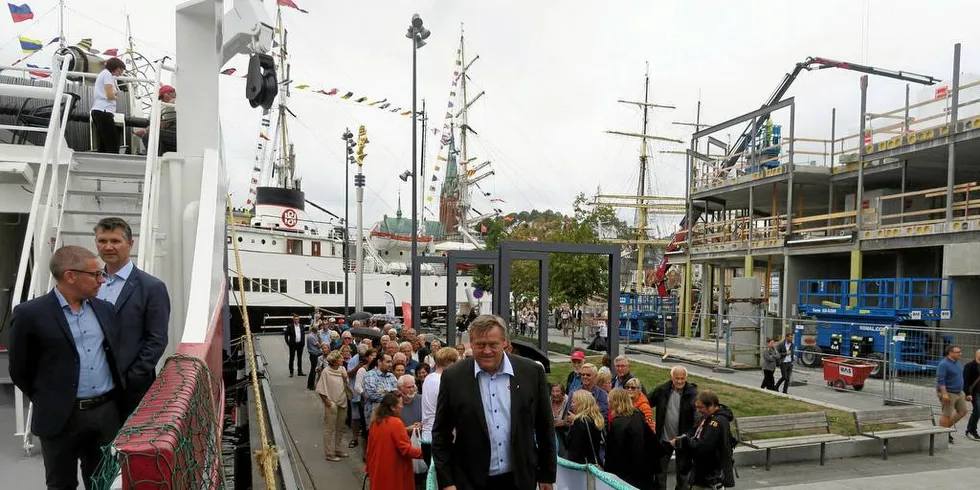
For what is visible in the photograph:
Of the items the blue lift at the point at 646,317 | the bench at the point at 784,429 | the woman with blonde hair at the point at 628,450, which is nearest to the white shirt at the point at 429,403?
the woman with blonde hair at the point at 628,450

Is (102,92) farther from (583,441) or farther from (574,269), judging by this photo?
(574,269)

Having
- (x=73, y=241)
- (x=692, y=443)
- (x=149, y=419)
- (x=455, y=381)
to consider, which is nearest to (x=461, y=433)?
(x=455, y=381)

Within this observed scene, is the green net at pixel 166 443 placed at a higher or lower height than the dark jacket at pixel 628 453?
higher

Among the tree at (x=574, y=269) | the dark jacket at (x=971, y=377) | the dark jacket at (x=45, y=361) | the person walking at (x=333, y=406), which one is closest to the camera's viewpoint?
the dark jacket at (x=45, y=361)

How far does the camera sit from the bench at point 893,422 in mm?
8828

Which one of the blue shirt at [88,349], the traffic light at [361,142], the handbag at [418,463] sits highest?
the traffic light at [361,142]

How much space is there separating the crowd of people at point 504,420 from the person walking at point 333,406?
18 millimetres

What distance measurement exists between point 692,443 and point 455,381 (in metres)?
3.56

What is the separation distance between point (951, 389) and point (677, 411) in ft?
22.1

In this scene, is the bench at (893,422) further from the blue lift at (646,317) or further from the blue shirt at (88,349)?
the blue lift at (646,317)

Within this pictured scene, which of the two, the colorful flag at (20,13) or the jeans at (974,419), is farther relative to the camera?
the colorful flag at (20,13)

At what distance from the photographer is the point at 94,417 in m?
3.19

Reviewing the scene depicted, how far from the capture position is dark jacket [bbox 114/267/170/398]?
3.33 metres

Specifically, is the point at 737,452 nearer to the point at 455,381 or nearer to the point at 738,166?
the point at 455,381
